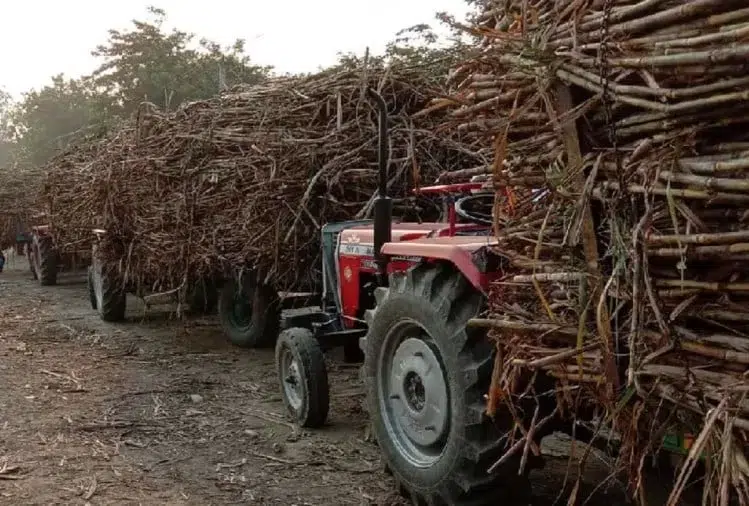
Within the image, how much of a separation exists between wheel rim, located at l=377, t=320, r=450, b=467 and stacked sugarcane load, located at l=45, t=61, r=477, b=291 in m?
2.98

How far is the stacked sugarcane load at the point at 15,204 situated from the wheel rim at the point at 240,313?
456 inches

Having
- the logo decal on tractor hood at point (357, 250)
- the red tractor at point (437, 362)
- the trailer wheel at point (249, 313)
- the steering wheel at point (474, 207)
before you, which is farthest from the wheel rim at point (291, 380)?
the trailer wheel at point (249, 313)

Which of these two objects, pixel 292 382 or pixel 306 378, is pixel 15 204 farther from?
pixel 306 378

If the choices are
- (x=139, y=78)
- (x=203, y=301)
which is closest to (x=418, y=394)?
(x=203, y=301)

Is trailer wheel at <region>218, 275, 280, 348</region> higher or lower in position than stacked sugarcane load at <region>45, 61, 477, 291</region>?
lower

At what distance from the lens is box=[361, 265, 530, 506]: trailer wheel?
3227 mm

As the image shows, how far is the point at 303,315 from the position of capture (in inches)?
229

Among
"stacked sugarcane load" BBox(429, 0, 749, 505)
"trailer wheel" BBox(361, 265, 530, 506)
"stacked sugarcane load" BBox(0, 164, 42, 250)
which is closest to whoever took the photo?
"stacked sugarcane load" BBox(429, 0, 749, 505)

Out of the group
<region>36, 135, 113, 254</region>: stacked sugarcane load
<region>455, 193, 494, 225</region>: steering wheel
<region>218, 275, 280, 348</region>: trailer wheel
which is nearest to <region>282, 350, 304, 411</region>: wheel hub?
<region>455, 193, 494, 225</region>: steering wheel

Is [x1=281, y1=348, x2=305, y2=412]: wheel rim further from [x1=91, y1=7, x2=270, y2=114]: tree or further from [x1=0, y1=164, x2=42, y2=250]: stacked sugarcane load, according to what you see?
[x1=91, y1=7, x2=270, y2=114]: tree

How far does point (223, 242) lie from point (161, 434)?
292cm

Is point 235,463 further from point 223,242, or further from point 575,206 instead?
point 223,242

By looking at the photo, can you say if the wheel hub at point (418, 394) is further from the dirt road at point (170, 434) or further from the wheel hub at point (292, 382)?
the wheel hub at point (292, 382)

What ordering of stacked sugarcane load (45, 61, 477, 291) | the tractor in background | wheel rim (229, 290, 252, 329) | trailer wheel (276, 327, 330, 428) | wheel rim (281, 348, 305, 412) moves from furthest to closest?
1. the tractor in background
2. wheel rim (229, 290, 252, 329)
3. stacked sugarcane load (45, 61, 477, 291)
4. wheel rim (281, 348, 305, 412)
5. trailer wheel (276, 327, 330, 428)
